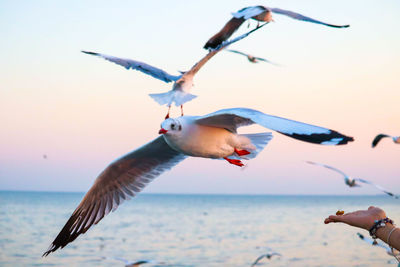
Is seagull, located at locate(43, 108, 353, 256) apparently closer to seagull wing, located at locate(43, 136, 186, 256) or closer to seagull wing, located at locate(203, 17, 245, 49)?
seagull wing, located at locate(43, 136, 186, 256)

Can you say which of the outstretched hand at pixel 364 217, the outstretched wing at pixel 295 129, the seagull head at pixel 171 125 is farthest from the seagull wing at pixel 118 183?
the outstretched hand at pixel 364 217

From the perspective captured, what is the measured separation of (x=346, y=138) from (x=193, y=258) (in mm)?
17842

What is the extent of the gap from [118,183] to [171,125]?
7.40 ft

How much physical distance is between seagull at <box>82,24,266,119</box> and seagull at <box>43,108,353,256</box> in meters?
0.21

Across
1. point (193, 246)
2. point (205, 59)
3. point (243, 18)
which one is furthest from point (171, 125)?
point (193, 246)

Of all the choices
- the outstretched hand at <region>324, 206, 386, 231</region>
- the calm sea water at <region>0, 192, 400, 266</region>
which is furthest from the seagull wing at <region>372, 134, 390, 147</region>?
the calm sea water at <region>0, 192, 400, 266</region>

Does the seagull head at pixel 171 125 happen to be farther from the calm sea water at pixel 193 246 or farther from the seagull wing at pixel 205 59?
the calm sea water at pixel 193 246

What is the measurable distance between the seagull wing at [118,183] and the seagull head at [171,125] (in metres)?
1.76

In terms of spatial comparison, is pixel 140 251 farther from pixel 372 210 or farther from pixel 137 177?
pixel 372 210

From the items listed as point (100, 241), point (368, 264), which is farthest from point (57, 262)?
point (368, 264)

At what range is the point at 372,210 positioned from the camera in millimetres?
2203

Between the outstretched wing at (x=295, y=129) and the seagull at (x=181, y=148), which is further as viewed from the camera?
the seagull at (x=181, y=148)

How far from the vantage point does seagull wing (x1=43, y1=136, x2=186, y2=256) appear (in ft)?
18.4

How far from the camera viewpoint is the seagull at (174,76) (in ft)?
11.4
